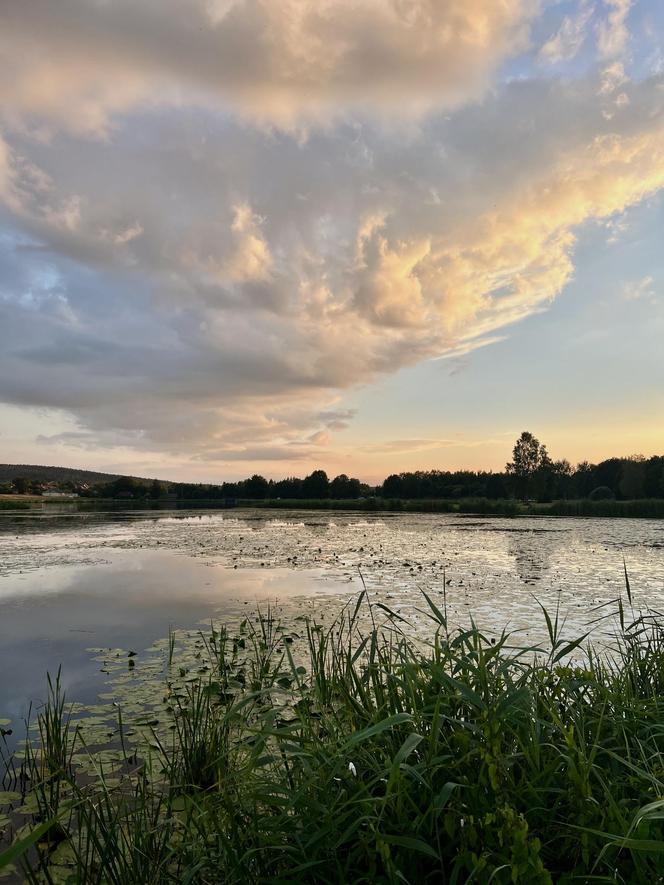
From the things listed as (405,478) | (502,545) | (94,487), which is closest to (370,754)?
(502,545)

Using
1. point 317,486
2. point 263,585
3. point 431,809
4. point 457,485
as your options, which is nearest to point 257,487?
point 317,486

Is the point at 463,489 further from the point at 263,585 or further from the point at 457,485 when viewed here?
the point at 263,585

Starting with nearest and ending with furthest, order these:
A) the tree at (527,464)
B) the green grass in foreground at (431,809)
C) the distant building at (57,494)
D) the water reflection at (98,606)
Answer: the green grass in foreground at (431,809) < the water reflection at (98,606) < the tree at (527,464) < the distant building at (57,494)

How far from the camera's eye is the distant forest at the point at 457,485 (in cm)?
6224

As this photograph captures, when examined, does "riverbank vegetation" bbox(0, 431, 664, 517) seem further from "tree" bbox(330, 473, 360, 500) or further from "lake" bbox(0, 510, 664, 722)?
"lake" bbox(0, 510, 664, 722)

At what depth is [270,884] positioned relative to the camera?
210 centimetres

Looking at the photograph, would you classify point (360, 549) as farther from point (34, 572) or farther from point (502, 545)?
point (34, 572)

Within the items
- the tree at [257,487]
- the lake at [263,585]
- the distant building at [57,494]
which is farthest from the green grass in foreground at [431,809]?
the distant building at [57,494]

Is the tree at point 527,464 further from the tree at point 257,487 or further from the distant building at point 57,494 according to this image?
the distant building at point 57,494

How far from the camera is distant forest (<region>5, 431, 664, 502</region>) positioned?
62.2 meters

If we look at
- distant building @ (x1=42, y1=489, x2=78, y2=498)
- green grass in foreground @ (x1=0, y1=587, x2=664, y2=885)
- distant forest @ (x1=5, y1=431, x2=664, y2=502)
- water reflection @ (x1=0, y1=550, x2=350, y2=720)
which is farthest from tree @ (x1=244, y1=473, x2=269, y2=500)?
green grass in foreground @ (x1=0, y1=587, x2=664, y2=885)

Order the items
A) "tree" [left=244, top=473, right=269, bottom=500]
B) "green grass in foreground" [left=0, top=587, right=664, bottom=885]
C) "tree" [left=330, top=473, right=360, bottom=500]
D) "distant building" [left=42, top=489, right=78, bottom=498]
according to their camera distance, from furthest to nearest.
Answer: "distant building" [left=42, top=489, right=78, bottom=498], "tree" [left=244, top=473, right=269, bottom=500], "tree" [left=330, top=473, right=360, bottom=500], "green grass in foreground" [left=0, top=587, right=664, bottom=885]

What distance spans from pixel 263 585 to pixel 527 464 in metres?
63.9

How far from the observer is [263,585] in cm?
1220
